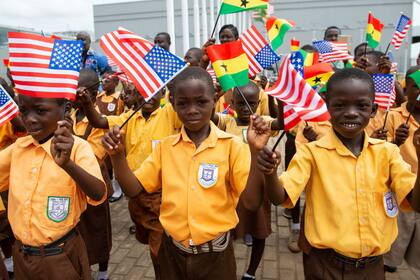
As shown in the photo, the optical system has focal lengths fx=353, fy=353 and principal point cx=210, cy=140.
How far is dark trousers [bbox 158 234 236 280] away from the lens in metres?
2.20

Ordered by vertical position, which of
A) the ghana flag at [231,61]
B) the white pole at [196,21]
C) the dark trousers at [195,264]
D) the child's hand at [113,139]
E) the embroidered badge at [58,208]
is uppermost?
the white pole at [196,21]

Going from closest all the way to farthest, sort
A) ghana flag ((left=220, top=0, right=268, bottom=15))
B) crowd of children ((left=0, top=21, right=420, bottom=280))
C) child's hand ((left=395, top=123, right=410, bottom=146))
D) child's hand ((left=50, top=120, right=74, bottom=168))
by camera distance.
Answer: child's hand ((left=50, top=120, right=74, bottom=168)) < crowd of children ((left=0, top=21, right=420, bottom=280)) < child's hand ((left=395, top=123, right=410, bottom=146)) < ghana flag ((left=220, top=0, right=268, bottom=15))

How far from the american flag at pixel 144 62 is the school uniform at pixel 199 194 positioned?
0.39 metres

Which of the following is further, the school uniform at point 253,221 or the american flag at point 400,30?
the american flag at point 400,30

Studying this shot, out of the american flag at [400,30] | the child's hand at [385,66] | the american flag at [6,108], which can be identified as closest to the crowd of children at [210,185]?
the american flag at [6,108]

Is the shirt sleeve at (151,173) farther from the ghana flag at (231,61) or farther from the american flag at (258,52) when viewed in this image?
the american flag at (258,52)

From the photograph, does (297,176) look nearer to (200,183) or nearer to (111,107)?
(200,183)

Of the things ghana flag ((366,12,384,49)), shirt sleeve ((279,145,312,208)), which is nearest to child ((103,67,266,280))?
shirt sleeve ((279,145,312,208))

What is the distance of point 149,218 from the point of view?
127 inches

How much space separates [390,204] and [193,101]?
4.22 feet

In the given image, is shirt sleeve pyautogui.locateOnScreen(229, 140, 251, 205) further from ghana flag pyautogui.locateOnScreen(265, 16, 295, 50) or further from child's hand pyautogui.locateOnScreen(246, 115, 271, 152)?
ghana flag pyautogui.locateOnScreen(265, 16, 295, 50)

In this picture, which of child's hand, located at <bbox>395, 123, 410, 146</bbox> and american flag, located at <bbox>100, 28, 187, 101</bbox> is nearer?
american flag, located at <bbox>100, 28, 187, 101</bbox>

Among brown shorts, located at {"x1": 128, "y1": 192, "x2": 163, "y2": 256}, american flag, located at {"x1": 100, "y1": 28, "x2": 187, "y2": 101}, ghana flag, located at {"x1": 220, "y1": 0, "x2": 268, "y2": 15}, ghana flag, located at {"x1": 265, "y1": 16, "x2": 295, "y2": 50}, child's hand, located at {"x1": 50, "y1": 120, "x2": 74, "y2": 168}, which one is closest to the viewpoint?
child's hand, located at {"x1": 50, "y1": 120, "x2": 74, "y2": 168}

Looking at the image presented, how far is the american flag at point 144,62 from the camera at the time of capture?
2076 mm
